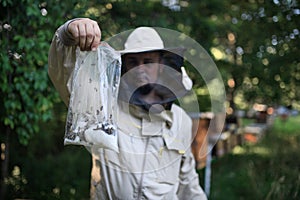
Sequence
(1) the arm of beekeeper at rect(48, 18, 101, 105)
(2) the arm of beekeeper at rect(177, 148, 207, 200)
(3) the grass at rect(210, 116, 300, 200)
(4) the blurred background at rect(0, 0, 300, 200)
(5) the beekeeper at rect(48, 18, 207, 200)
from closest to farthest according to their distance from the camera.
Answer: (1) the arm of beekeeper at rect(48, 18, 101, 105) < (5) the beekeeper at rect(48, 18, 207, 200) < (2) the arm of beekeeper at rect(177, 148, 207, 200) < (4) the blurred background at rect(0, 0, 300, 200) < (3) the grass at rect(210, 116, 300, 200)

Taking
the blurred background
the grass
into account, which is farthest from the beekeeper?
the grass

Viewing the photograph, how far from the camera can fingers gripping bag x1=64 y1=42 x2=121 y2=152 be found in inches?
51.4

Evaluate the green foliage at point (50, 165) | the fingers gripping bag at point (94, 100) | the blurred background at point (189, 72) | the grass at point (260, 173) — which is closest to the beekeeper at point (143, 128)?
the fingers gripping bag at point (94, 100)

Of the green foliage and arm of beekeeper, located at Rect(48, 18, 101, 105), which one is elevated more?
arm of beekeeper, located at Rect(48, 18, 101, 105)

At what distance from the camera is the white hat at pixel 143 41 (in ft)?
5.38

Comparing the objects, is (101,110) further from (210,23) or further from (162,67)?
(210,23)

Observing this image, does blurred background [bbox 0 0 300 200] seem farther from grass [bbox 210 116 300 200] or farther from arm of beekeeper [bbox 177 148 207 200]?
arm of beekeeper [bbox 177 148 207 200]

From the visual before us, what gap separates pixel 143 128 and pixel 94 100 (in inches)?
12.9

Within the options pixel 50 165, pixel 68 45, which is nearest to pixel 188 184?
pixel 68 45

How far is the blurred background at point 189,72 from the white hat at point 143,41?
49 centimetres

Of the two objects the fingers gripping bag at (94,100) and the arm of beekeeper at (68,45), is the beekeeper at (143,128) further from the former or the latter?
the fingers gripping bag at (94,100)

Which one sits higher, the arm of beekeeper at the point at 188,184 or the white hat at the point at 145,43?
the white hat at the point at 145,43

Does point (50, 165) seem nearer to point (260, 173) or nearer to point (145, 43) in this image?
point (260, 173)

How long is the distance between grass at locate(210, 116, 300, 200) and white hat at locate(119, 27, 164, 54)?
1.58 meters
